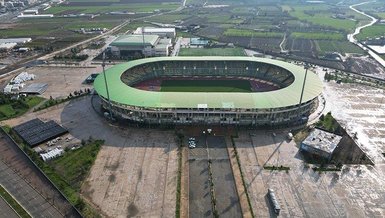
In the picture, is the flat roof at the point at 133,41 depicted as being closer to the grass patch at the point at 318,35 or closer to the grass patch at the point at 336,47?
the grass patch at the point at 336,47

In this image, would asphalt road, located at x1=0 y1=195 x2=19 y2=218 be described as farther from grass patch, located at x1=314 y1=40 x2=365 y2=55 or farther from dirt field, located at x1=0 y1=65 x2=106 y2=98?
grass patch, located at x1=314 y1=40 x2=365 y2=55

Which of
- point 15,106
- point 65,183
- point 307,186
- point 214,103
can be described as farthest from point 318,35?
point 65,183

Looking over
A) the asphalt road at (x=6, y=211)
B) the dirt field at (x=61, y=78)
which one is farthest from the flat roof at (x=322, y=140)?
the dirt field at (x=61, y=78)

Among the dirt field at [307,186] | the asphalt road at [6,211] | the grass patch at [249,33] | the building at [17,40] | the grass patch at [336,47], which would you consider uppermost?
the grass patch at [249,33]

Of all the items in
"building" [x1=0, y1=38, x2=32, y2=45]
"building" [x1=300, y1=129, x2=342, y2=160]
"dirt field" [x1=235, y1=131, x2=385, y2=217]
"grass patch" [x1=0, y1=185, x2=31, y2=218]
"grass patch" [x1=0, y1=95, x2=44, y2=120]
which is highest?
"building" [x1=0, y1=38, x2=32, y2=45]

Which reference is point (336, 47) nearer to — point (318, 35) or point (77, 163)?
point (318, 35)

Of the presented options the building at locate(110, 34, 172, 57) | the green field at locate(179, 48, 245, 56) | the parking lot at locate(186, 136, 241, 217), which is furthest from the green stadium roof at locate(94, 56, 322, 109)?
the green field at locate(179, 48, 245, 56)

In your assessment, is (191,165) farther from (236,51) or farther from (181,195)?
(236,51)

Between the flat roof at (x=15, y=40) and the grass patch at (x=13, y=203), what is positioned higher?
the flat roof at (x=15, y=40)
